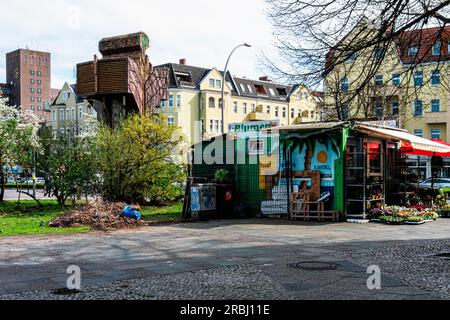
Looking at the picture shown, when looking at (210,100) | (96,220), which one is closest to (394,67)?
(96,220)

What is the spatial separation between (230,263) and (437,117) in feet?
172

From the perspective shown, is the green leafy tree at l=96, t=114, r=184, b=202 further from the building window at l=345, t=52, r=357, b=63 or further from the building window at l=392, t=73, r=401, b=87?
the building window at l=345, t=52, r=357, b=63

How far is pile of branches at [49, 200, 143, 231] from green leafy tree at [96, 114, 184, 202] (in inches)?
145

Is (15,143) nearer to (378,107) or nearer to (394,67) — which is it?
(378,107)

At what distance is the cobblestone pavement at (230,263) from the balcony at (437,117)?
45.0 m

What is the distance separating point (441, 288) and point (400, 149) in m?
15.6

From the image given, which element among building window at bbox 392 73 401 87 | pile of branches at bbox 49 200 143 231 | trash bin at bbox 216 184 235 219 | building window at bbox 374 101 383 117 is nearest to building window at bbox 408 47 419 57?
building window at bbox 392 73 401 87

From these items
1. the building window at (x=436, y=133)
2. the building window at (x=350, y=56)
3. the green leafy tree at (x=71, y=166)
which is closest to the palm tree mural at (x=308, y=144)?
the green leafy tree at (x=71, y=166)

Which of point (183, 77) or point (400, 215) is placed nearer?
point (400, 215)

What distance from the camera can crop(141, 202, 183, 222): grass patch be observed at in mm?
17438

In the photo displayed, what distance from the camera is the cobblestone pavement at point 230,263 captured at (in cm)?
711

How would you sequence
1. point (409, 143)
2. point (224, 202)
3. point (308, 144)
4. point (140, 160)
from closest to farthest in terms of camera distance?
1. point (308, 144)
2. point (224, 202)
3. point (409, 143)
4. point (140, 160)

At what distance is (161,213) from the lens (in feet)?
64.7
